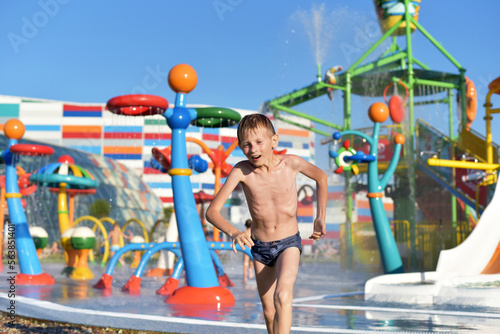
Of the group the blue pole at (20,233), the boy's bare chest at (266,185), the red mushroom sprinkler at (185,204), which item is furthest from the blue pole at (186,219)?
the blue pole at (20,233)

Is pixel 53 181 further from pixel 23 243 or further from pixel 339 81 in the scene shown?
pixel 339 81

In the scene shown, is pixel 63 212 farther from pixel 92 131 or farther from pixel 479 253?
pixel 92 131

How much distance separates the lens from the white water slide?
973 centimetres

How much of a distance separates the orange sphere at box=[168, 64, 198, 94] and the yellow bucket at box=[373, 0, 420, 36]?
13.1 m

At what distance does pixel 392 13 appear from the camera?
62.6 ft

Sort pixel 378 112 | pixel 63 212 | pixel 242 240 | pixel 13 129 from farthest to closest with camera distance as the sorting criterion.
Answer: pixel 63 212 < pixel 378 112 < pixel 13 129 < pixel 242 240

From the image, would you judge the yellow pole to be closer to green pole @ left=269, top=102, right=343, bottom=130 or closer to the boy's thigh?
green pole @ left=269, top=102, right=343, bottom=130

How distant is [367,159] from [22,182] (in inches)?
339

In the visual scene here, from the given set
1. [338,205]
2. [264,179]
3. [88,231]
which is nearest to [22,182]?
[88,231]

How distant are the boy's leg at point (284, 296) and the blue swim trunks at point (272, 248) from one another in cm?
12

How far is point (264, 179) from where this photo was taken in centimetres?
345

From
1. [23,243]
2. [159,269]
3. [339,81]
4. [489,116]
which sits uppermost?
[339,81]

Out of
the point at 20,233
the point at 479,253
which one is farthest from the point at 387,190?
the point at 20,233

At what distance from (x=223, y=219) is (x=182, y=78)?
478 cm
